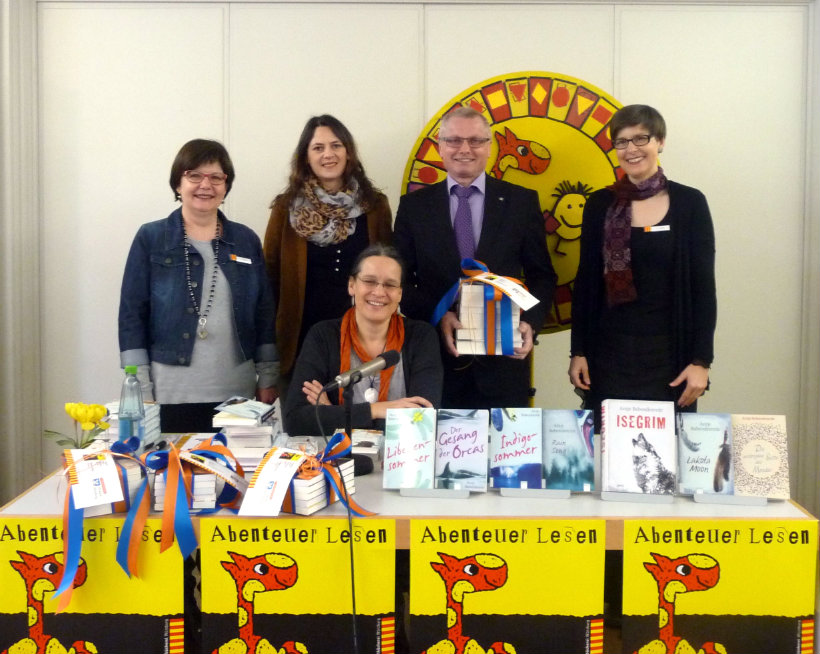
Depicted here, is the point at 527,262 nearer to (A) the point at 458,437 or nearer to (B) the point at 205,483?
(A) the point at 458,437

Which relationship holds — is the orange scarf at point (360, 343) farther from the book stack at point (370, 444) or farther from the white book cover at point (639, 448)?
the white book cover at point (639, 448)

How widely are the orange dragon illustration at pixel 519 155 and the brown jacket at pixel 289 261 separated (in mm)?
587

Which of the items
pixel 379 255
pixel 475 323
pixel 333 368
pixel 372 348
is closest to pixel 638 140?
pixel 475 323

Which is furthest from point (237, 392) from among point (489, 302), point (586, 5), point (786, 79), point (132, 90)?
point (786, 79)

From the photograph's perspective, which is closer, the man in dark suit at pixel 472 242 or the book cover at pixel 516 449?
the book cover at pixel 516 449

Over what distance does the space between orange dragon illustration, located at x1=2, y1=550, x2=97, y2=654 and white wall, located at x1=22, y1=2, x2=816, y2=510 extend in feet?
7.28

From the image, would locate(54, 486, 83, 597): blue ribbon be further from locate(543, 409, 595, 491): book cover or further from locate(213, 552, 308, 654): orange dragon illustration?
locate(543, 409, 595, 491): book cover

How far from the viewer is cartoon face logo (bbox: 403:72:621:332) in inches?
125

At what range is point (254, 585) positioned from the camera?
158 cm

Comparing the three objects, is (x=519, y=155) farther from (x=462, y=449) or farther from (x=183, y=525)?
(x=183, y=525)

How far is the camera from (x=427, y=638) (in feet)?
5.18

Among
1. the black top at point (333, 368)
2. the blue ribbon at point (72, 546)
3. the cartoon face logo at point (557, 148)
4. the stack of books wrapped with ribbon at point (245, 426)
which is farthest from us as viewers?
the cartoon face logo at point (557, 148)

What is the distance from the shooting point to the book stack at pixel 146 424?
192cm

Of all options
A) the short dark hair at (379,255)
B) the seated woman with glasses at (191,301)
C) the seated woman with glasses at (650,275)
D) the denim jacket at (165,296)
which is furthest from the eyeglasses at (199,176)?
the seated woman with glasses at (650,275)
